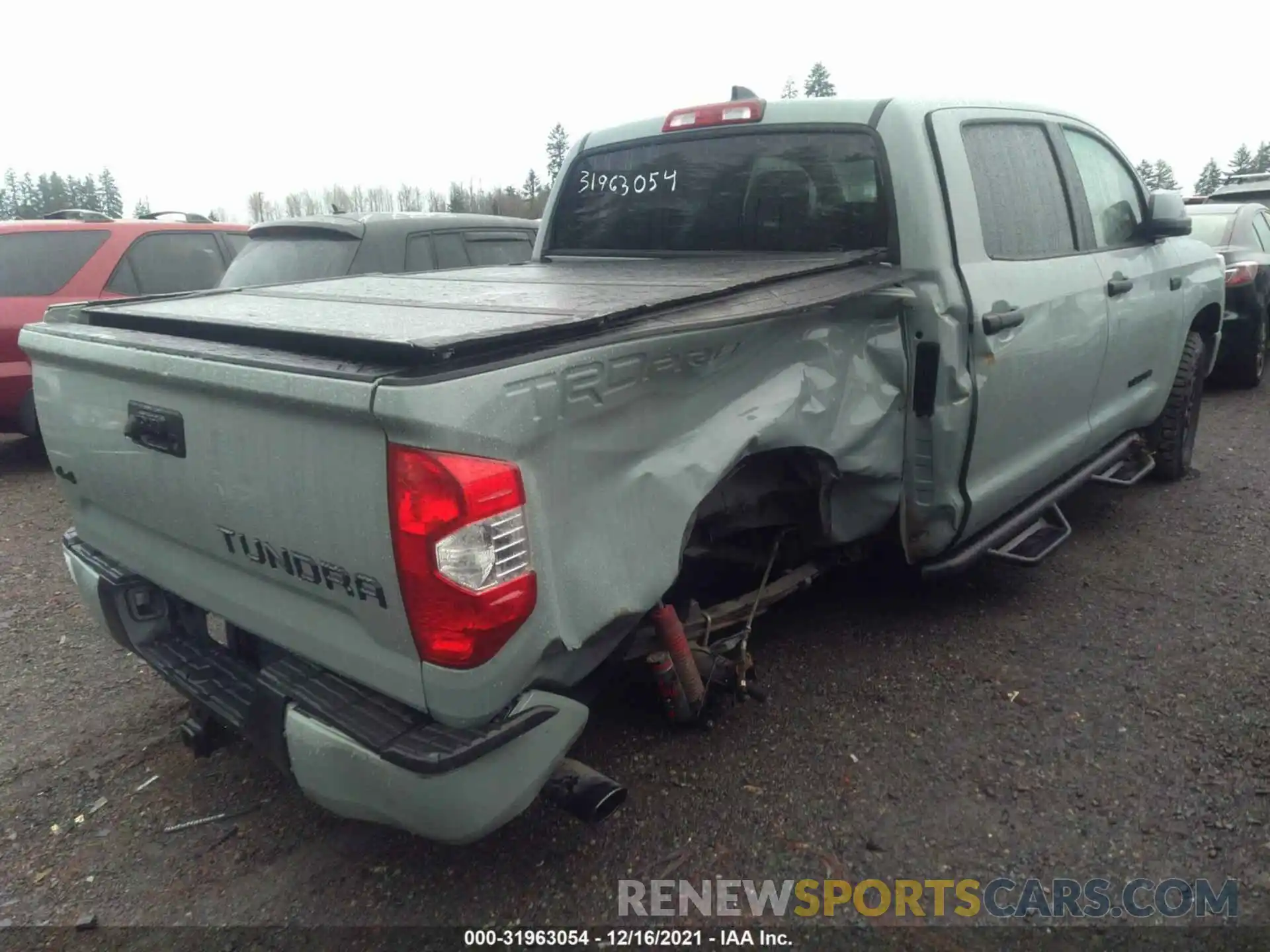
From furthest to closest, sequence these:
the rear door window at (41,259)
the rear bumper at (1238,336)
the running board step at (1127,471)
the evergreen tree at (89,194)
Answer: the evergreen tree at (89,194) → the rear bumper at (1238,336) → the rear door window at (41,259) → the running board step at (1127,471)

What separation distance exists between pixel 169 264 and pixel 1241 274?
8500mm

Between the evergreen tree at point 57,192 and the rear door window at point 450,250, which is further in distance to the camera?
the evergreen tree at point 57,192

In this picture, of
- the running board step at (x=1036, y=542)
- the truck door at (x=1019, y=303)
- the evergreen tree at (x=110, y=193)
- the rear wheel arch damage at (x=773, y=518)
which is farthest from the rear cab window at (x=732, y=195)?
the evergreen tree at (x=110, y=193)

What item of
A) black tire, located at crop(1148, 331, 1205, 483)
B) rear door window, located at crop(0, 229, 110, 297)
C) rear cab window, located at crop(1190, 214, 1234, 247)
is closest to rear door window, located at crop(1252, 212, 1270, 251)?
rear cab window, located at crop(1190, 214, 1234, 247)

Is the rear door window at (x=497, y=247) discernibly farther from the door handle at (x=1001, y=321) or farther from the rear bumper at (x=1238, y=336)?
the rear bumper at (x=1238, y=336)

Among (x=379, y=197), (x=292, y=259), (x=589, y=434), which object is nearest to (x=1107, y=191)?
(x=589, y=434)

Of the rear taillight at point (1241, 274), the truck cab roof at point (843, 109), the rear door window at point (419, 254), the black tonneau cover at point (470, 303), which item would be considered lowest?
the rear taillight at point (1241, 274)

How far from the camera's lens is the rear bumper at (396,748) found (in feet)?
6.34

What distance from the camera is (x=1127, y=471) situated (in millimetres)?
4824

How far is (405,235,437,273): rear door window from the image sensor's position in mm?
5992

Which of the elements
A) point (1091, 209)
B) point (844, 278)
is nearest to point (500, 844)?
point (844, 278)

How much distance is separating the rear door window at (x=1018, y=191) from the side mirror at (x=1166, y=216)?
718mm

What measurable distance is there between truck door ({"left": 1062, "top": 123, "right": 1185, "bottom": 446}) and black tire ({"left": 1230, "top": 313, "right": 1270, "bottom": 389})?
3.83m

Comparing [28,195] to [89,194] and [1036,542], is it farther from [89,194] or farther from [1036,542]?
[1036,542]
